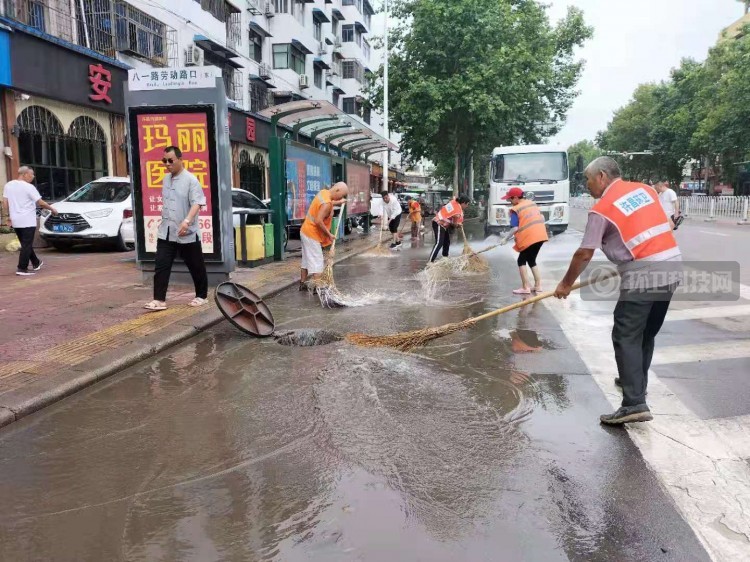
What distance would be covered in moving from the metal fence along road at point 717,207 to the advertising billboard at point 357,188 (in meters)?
11.3

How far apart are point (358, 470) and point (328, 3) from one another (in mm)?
41636

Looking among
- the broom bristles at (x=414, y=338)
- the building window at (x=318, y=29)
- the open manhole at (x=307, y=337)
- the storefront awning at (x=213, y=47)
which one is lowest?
the open manhole at (x=307, y=337)

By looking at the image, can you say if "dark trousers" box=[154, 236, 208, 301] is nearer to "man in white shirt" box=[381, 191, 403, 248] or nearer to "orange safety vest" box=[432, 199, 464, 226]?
"orange safety vest" box=[432, 199, 464, 226]

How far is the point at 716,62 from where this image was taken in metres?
39.0

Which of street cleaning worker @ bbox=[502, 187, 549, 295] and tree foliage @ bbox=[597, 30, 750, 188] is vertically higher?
tree foliage @ bbox=[597, 30, 750, 188]

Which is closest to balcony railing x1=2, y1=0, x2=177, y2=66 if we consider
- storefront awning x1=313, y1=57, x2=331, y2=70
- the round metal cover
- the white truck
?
the white truck

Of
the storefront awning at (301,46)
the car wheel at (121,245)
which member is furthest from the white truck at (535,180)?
the storefront awning at (301,46)

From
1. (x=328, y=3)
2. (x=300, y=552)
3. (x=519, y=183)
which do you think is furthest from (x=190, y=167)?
(x=328, y=3)

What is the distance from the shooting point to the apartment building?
13.1m

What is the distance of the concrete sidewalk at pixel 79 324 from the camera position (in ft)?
14.2

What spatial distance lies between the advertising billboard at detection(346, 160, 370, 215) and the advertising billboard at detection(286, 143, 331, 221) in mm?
2589

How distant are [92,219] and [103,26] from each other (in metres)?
7.37

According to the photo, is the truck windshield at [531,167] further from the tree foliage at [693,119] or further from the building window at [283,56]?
the tree foliage at [693,119]

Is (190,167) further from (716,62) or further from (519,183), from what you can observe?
(716,62)
